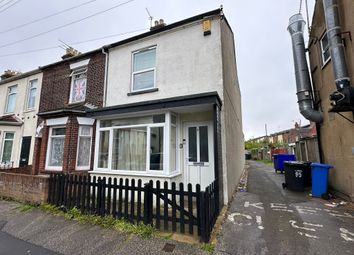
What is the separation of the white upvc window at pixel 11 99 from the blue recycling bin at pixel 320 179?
17.3 metres

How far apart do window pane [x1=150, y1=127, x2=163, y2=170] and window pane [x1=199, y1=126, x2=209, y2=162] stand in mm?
1499

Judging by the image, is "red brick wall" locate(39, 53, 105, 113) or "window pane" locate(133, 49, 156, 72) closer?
"window pane" locate(133, 49, 156, 72)

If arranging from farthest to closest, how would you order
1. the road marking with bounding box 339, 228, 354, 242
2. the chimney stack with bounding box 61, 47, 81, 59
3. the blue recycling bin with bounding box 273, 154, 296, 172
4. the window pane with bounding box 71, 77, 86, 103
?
1. the blue recycling bin with bounding box 273, 154, 296, 172
2. the chimney stack with bounding box 61, 47, 81, 59
3. the window pane with bounding box 71, 77, 86, 103
4. the road marking with bounding box 339, 228, 354, 242

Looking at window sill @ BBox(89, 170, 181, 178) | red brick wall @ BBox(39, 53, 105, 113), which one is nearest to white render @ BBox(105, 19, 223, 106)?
red brick wall @ BBox(39, 53, 105, 113)

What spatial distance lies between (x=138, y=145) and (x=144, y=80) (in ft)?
9.44

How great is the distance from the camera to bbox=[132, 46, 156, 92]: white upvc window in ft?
25.5

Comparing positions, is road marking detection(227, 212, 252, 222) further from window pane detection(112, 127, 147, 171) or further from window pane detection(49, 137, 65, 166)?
window pane detection(49, 137, 65, 166)

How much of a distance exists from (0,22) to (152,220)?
12925 millimetres

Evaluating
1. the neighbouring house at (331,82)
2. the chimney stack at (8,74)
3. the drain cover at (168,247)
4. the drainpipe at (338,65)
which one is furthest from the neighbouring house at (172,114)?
the chimney stack at (8,74)

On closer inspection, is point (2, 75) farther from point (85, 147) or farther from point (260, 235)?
point (260, 235)

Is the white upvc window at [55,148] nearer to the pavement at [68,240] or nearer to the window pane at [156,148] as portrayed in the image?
A: the pavement at [68,240]

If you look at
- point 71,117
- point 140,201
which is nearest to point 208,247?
point 140,201

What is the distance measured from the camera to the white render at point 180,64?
6.59 metres

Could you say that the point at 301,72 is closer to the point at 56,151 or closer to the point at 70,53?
the point at 56,151
